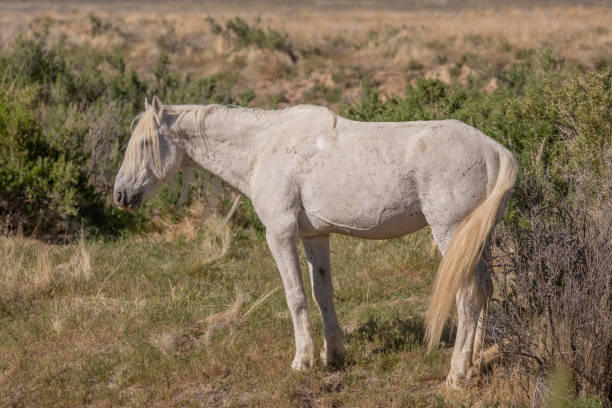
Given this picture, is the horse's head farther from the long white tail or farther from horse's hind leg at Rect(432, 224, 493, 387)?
the long white tail

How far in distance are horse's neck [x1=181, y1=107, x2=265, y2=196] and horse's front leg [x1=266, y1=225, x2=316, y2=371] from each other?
550 mm

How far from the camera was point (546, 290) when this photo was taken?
406 centimetres

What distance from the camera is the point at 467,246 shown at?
12.8 feet

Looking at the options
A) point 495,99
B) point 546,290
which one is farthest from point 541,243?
point 495,99

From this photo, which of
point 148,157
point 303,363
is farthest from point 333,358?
point 148,157

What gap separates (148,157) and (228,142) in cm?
61

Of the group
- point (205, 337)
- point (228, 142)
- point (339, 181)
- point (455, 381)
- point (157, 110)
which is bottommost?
Answer: point (205, 337)

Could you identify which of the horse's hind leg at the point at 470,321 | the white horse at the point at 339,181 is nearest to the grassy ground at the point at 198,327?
the horse's hind leg at the point at 470,321

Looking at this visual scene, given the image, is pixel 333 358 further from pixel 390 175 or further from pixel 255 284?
pixel 255 284

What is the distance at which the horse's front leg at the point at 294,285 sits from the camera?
446 cm

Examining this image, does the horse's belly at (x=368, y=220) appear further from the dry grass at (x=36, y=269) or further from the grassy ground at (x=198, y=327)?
the dry grass at (x=36, y=269)

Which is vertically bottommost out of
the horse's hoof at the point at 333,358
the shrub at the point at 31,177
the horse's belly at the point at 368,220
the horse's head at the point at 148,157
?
the horse's hoof at the point at 333,358

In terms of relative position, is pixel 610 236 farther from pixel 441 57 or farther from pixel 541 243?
pixel 441 57

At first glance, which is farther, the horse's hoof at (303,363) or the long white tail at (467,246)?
the horse's hoof at (303,363)
